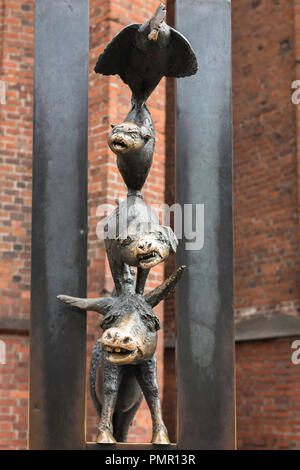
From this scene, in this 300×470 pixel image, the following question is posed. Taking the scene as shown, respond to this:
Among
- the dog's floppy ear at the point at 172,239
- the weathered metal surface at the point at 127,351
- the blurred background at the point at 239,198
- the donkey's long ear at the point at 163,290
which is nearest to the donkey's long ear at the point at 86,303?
the weathered metal surface at the point at 127,351

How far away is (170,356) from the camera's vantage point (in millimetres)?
7828

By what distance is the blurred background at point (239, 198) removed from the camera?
5338 mm

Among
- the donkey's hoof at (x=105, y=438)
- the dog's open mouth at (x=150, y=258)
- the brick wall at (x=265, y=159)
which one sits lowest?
the donkey's hoof at (x=105, y=438)

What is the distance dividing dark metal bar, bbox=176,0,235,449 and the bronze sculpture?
9 centimetres

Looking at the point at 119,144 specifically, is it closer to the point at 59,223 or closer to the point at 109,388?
the point at 59,223

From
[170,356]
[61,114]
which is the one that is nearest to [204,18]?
[61,114]

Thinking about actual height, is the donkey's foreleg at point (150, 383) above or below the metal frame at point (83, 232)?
below

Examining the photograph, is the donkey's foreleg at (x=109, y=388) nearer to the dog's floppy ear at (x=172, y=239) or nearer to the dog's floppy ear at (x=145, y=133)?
the dog's floppy ear at (x=172, y=239)

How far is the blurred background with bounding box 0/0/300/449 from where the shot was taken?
210 inches

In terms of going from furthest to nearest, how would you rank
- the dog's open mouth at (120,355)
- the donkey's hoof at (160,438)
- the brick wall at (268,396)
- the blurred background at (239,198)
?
the brick wall at (268,396) < the blurred background at (239,198) < the donkey's hoof at (160,438) < the dog's open mouth at (120,355)

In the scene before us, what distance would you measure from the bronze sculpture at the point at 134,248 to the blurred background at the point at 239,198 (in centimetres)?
313

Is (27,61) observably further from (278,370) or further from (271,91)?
(278,370)

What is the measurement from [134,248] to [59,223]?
25cm
